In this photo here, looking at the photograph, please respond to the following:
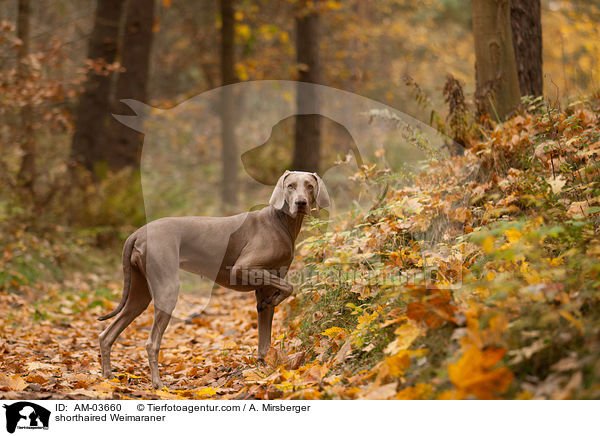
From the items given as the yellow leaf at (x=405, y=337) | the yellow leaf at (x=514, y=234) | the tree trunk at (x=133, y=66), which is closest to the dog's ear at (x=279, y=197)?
the yellow leaf at (x=405, y=337)

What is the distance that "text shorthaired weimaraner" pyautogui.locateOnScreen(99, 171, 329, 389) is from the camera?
4.93 meters

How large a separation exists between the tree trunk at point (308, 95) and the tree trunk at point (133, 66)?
382cm

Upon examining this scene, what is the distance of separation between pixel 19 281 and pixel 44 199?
2.80 metres

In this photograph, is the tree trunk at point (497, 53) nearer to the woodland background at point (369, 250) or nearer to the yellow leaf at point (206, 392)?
the woodland background at point (369, 250)

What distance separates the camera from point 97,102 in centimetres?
1445

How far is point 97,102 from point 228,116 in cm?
518

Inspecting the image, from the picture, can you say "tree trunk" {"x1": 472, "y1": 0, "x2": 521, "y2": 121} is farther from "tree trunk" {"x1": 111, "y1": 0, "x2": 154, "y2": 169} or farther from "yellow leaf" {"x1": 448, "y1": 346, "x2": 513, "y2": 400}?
"tree trunk" {"x1": 111, "y1": 0, "x2": 154, "y2": 169}

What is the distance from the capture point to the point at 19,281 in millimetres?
9359

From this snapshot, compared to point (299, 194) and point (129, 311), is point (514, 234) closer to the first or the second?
point (299, 194)

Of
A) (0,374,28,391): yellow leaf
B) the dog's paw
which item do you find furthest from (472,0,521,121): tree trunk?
(0,374,28,391): yellow leaf

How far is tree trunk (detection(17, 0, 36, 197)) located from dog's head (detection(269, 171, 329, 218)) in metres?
8.24

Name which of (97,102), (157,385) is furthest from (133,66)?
(157,385)
